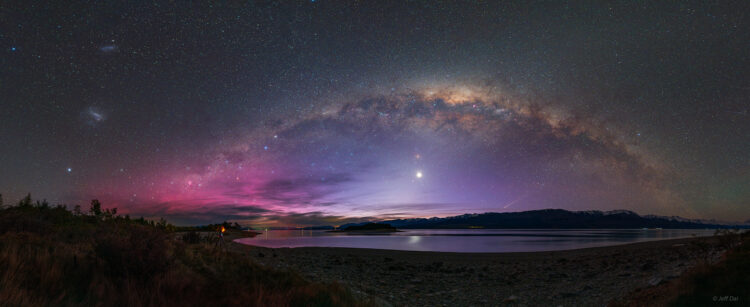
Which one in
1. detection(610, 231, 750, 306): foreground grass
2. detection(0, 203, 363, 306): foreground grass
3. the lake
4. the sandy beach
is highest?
detection(0, 203, 363, 306): foreground grass

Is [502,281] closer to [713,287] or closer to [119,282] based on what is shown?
[713,287]

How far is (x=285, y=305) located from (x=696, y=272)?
35.1 ft

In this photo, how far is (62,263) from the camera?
6.38 meters

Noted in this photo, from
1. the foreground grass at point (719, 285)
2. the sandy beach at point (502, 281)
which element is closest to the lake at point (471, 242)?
the sandy beach at point (502, 281)

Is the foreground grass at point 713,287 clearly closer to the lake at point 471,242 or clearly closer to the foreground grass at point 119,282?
the foreground grass at point 119,282

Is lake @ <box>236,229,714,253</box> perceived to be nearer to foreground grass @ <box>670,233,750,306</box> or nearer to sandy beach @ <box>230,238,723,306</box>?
sandy beach @ <box>230,238,723,306</box>


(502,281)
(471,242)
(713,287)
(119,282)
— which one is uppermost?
(119,282)

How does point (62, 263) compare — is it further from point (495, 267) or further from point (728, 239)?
point (728, 239)

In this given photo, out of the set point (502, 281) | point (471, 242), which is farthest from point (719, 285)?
point (471, 242)

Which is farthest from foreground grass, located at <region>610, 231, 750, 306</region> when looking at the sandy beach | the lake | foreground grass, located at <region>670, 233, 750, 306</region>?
the lake

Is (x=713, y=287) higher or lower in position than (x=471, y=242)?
higher

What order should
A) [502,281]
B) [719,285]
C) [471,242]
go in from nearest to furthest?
[719,285] → [502,281] → [471,242]

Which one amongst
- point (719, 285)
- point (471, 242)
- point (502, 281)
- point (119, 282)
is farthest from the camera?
point (471, 242)

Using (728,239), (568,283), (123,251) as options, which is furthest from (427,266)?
(123,251)
